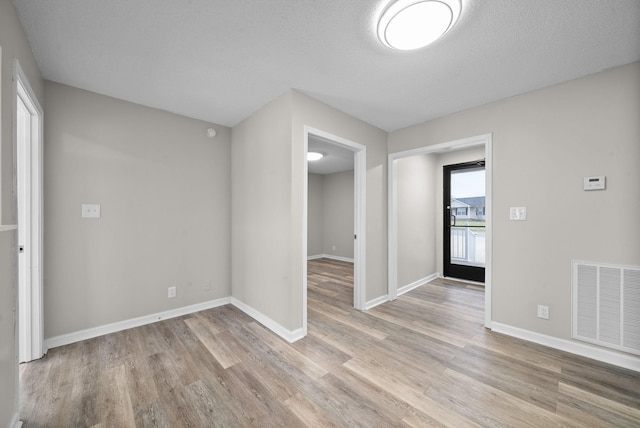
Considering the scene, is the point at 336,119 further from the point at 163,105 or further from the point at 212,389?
the point at 212,389

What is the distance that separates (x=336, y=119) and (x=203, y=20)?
62.2 inches

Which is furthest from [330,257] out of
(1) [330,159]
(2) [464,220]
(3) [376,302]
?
(3) [376,302]

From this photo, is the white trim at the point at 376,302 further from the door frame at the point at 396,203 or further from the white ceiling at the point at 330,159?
the white ceiling at the point at 330,159

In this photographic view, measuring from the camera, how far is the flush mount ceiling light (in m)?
1.40

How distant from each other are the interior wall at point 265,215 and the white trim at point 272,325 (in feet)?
0.13

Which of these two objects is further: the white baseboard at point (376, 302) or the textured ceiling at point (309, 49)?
the white baseboard at point (376, 302)

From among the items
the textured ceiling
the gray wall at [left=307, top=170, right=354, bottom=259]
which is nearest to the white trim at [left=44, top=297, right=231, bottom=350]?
the textured ceiling

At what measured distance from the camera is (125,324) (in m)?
2.57

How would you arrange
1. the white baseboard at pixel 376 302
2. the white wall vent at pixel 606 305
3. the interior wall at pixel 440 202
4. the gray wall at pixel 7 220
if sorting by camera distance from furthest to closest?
the interior wall at pixel 440 202, the white baseboard at pixel 376 302, the white wall vent at pixel 606 305, the gray wall at pixel 7 220

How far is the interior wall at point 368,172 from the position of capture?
2414 millimetres

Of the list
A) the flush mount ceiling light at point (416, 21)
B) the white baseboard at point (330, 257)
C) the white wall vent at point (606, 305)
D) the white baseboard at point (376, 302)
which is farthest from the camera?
the white baseboard at point (330, 257)

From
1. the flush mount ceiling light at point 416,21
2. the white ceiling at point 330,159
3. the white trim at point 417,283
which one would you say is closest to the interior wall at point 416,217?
the white trim at point 417,283

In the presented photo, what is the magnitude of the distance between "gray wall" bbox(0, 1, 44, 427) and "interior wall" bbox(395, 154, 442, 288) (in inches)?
143

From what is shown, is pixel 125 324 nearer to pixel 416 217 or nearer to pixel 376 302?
pixel 376 302
